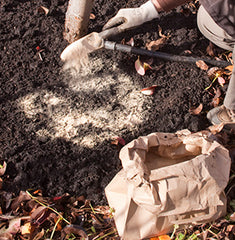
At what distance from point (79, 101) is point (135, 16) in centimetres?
99

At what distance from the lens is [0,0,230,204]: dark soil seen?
8.08 feet

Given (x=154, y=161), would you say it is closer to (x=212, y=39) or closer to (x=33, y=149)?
(x=33, y=149)

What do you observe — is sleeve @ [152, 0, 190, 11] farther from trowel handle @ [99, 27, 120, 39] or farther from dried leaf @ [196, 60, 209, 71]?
dried leaf @ [196, 60, 209, 71]

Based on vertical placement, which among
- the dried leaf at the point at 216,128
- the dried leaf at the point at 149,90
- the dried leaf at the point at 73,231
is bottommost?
the dried leaf at the point at 73,231

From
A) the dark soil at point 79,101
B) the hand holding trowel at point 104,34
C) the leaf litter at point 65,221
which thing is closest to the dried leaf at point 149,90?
the dark soil at point 79,101

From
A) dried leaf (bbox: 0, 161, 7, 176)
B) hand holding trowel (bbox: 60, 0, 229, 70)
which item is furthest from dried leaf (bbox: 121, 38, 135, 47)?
dried leaf (bbox: 0, 161, 7, 176)

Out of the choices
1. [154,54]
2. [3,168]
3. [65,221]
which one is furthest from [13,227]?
[154,54]

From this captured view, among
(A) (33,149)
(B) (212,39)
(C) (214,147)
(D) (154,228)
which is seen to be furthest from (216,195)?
(B) (212,39)

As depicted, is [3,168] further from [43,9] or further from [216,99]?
[216,99]

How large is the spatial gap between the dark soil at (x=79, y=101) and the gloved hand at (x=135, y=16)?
16cm

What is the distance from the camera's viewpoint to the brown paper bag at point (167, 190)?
1852mm

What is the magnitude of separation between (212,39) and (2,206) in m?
2.42

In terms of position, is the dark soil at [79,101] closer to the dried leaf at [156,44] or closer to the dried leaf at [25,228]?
the dried leaf at [156,44]

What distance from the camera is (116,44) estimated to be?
2.95 metres
